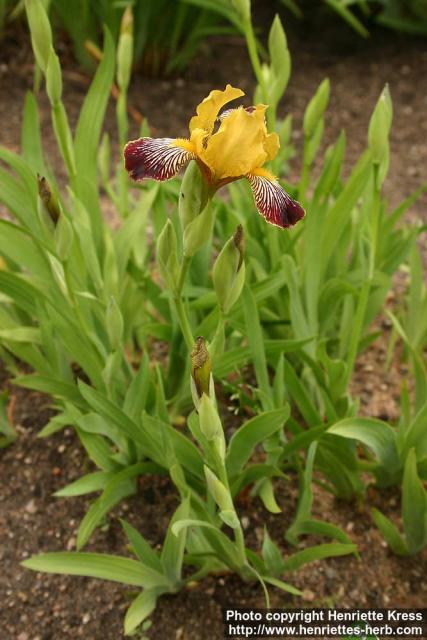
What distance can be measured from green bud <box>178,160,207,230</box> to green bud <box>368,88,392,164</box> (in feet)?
1.38

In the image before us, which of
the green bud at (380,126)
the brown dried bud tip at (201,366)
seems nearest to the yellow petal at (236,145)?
the brown dried bud tip at (201,366)

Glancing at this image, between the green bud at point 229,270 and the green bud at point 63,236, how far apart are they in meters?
0.27

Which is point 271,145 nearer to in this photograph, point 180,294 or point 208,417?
point 180,294

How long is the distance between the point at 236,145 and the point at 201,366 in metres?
0.28

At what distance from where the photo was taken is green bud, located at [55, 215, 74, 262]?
1.11 metres

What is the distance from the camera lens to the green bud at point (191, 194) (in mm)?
931

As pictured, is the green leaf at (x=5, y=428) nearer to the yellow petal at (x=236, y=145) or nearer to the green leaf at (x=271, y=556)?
the green leaf at (x=271, y=556)

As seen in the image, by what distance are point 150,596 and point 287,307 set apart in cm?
69

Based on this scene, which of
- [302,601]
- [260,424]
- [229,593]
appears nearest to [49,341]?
[260,424]

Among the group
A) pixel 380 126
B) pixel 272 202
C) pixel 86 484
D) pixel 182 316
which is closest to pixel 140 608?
pixel 86 484

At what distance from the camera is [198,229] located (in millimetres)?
964

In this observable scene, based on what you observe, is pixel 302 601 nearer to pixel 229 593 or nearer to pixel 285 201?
pixel 229 593

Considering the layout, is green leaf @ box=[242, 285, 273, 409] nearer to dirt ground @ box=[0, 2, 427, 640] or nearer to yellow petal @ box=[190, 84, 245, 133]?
dirt ground @ box=[0, 2, 427, 640]

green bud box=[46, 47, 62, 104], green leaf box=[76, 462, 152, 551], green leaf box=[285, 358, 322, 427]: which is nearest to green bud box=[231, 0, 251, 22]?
green bud box=[46, 47, 62, 104]
